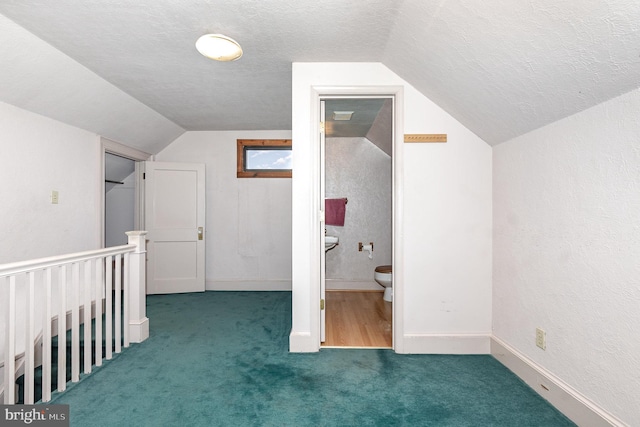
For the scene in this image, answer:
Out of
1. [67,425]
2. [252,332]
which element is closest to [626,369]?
[252,332]

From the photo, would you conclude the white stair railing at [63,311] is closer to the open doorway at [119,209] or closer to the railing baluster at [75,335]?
the railing baluster at [75,335]

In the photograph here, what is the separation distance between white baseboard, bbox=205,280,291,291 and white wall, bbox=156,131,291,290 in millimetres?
66

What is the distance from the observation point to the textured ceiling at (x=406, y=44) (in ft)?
4.03

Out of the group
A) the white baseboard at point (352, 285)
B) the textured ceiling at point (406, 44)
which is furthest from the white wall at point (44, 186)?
the white baseboard at point (352, 285)

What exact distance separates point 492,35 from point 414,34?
0.49 metres

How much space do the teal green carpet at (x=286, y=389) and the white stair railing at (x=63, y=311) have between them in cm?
14

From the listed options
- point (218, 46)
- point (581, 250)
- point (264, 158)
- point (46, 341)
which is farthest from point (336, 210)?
point (46, 341)

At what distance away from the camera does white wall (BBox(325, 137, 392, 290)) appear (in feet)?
14.1

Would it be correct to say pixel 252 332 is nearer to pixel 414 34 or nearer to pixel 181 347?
pixel 181 347

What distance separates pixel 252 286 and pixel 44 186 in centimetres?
259

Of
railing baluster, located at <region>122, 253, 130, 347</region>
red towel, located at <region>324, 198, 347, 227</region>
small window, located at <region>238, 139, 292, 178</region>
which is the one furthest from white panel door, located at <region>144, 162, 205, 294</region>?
red towel, located at <region>324, 198, 347, 227</region>

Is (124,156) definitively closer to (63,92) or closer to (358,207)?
(63,92)

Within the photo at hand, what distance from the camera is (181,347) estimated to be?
2.43 metres

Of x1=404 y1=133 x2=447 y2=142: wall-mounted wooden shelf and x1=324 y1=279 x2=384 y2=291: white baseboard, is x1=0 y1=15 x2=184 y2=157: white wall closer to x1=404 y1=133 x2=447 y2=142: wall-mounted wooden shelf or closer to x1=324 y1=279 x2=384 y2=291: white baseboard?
x1=404 y1=133 x2=447 y2=142: wall-mounted wooden shelf
